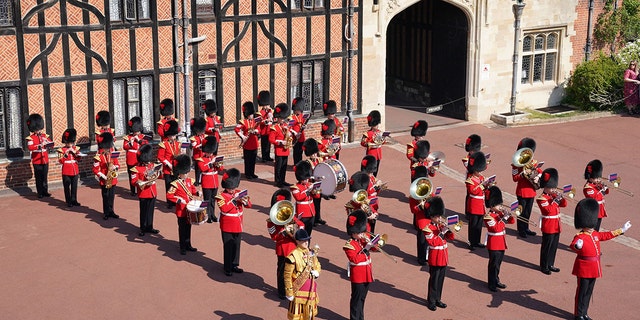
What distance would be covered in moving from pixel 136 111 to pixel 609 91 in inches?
511

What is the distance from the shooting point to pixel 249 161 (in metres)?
20.3

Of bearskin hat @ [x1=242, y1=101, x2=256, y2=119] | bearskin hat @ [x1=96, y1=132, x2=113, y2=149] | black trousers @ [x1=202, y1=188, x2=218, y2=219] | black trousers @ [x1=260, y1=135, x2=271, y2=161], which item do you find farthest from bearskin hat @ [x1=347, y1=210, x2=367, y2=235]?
black trousers @ [x1=260, y1=135, x2=271, y2=161]

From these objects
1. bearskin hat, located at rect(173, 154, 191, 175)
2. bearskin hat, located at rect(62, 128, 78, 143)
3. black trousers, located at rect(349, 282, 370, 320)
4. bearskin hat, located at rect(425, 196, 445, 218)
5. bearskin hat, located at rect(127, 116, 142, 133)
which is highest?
bearskin hat, located at rect(127, 116, 142, 133)

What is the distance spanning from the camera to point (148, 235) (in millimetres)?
16984

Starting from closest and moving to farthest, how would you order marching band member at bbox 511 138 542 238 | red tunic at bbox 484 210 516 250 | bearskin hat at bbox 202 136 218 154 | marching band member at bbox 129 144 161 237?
red tunic at bbox 484 210 516 250
marching band member at bbox 129 144 161 237
marching band member at bbox 511 138 542 238
bearskin hat at bbox 202 136 218 154

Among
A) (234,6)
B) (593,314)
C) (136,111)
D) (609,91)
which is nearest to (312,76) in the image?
(234,6)

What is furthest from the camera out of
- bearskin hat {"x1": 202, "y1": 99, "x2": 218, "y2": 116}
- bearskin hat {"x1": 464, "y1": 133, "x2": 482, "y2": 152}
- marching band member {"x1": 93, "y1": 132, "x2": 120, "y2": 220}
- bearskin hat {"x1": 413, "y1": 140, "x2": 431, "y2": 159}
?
bearskin hat {"x1": 202, "y1": 99, "x2": 218, "y2": 116}

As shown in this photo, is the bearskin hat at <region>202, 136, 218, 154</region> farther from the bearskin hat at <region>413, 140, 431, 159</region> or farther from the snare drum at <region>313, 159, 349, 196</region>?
the bearskin hat at <region>413, 140, 431, 159</region>

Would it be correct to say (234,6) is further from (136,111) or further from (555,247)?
(555,247)

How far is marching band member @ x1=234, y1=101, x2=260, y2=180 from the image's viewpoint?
66.3 feet

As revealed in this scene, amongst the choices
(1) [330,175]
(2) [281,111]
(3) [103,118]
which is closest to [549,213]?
(1) [330,175]

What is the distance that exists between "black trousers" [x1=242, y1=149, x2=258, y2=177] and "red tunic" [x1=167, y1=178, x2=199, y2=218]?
4680 millimetres

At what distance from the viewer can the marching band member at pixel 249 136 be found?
20.2 metres

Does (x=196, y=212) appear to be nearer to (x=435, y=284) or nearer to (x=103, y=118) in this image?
(x=435, y=284)
